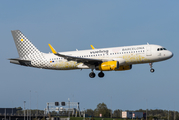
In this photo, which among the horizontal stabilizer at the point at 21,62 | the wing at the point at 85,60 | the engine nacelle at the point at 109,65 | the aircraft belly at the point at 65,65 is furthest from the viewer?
the horizontal stabilizer at the point at 21,62

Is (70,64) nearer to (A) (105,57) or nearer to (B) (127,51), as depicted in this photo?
(A) (105,57)

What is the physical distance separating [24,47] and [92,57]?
17.3 m

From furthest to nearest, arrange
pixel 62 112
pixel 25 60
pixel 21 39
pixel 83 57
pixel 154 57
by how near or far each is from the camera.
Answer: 1. pixel 62 112
2. pixel 21 39
3. pixel 25 60
4. pixel 83 57
5. pixel 154 57

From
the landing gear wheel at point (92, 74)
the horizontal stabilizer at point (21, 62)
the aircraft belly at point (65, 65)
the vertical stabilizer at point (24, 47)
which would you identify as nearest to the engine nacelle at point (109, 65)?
the landing gear wheel at point (92, 74)

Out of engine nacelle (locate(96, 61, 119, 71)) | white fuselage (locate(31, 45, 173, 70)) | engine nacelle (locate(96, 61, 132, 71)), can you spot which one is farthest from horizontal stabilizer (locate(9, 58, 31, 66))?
engine nacelle (locate(96, 61, 119, 71))

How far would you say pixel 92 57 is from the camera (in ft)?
198

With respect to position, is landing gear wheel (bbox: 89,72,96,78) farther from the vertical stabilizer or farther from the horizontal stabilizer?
the horizontal stabilizer

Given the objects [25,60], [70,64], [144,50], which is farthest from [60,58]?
[144,50]

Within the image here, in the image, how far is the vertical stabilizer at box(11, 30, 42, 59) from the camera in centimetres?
6679

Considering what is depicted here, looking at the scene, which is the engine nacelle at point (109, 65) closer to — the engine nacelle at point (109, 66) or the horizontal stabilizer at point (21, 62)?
the engine nacelle at point (109, 66)

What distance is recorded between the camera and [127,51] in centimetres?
5694

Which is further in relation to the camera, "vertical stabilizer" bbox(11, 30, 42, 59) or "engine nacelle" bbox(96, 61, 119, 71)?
"vertical stabilizer" bbox(11, 30, 42, 59)

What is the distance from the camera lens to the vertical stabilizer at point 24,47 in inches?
2630

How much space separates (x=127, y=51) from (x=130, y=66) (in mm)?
6717
